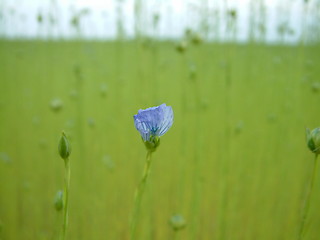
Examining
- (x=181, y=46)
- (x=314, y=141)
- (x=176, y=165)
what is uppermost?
(x=181, y=46)

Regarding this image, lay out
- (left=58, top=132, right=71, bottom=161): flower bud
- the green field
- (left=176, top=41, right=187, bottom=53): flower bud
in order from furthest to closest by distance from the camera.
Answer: the green field < (left=176, top=41, right=187, bottom=53): flower bud < (left=58, top=132, right=71, bottom=161): flower bud

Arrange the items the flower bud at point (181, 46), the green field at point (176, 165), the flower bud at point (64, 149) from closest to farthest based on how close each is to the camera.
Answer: the flower bud at point (64, 149) → the flower bud at point (181, 46) → the green field at point (176, 165)

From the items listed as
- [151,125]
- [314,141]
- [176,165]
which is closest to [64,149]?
[151,125]

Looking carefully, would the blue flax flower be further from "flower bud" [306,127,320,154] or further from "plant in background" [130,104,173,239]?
"flower bud" [306,127,320,154]

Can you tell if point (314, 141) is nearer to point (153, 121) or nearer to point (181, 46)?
point (153, 121)

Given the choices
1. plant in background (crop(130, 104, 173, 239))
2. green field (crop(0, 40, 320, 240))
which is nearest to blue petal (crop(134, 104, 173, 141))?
plant in background (crop(130, 104, 173, 239))

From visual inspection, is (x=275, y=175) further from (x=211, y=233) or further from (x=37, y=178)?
(x=37, y=178)

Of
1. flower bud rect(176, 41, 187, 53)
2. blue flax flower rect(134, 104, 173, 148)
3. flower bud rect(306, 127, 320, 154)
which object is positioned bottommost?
flower bud rect(306, 127, 320, 154)

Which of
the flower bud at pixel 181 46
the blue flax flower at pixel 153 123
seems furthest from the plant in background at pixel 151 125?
the flower bud at pixel 181 46

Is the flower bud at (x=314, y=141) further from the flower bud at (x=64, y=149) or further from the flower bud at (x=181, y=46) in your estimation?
the flower bud at (x=181, y=46)
